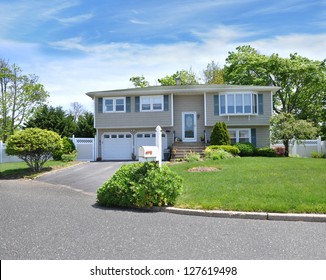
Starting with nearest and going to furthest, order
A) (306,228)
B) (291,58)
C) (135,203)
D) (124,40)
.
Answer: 1. (306,228)
2. (135,203)
3. (124,40)
4. (291,58)

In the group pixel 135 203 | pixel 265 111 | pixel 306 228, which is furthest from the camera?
pixel 265 111

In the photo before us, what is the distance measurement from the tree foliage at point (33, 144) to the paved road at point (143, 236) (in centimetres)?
871

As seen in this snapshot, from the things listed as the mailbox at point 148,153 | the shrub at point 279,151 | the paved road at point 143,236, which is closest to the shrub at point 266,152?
the shrub at point 279,151

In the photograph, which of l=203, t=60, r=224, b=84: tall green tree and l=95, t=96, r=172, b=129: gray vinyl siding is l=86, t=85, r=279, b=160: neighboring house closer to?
l=95, t=96, r=172, b=129: gray vinyl siding

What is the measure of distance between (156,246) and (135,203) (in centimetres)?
329

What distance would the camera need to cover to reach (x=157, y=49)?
15.0 metres

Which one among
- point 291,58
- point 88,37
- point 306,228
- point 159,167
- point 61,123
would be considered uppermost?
point 291,58

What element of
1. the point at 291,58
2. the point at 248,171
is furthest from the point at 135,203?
the point at 291,58

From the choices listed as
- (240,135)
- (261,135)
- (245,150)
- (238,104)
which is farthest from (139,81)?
(245,150)

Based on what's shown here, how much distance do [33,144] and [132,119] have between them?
410 inches

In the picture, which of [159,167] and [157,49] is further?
[157,49]

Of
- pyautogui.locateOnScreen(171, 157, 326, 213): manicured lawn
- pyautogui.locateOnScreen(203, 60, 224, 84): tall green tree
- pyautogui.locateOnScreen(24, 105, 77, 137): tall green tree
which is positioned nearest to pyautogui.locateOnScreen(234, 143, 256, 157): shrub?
pyautogui.locateOnScreen(171, 157, 326, 213): manicured lawn

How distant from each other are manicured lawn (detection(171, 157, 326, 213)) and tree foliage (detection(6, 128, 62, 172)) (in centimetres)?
829

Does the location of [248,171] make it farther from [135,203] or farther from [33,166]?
[33,166]
